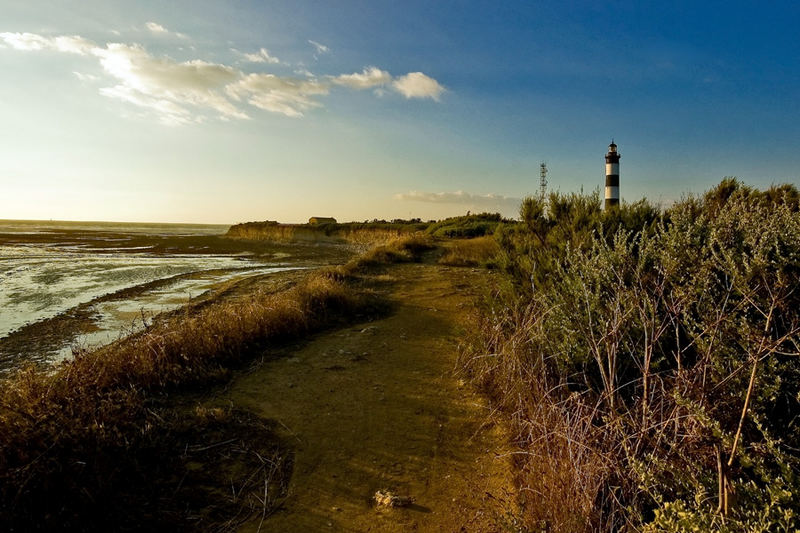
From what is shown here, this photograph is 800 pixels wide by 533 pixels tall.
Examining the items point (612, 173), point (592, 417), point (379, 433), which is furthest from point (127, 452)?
point (612, 173)

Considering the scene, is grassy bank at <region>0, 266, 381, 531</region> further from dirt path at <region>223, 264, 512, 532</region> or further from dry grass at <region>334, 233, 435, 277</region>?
dry grass at <region>334, 233, 435, 277</region>

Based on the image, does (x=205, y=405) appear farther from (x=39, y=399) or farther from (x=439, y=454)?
(x=439, y=454)

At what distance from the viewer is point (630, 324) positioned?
353cm

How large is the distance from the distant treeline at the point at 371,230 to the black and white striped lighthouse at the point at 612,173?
26.9ft

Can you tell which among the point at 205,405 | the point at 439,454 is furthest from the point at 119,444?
the point at 439,454

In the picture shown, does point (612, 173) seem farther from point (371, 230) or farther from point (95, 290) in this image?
point (371, 230)

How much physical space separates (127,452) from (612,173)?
18638 mm

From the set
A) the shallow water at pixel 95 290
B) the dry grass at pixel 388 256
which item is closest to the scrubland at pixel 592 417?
the shallow water at pixel 95 290

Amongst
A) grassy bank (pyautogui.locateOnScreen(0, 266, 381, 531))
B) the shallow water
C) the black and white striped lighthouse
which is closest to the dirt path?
grassy bank (pyautogui.locateOnScreen(0, 266, 381, 531))

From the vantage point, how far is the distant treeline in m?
26.7

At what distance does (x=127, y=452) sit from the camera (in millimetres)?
3225

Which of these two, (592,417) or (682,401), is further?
(592,417)

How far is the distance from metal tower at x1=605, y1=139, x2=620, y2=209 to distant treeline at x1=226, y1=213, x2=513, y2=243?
8186mm

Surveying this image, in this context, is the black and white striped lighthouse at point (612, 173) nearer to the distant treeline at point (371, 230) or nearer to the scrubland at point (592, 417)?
the distant treeline at point (371, 230)
